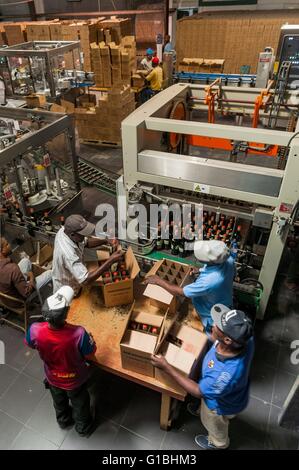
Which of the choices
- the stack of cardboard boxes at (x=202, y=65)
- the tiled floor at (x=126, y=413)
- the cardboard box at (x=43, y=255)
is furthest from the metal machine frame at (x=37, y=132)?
the stack of cardboard boxes at (x=202, y=65)

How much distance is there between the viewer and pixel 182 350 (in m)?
2.57

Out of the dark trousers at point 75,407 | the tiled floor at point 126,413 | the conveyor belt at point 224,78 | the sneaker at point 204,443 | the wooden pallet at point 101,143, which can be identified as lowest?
the tiled floor at point 126,413

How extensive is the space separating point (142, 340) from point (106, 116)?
21.7 feet

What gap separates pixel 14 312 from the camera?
403 cm

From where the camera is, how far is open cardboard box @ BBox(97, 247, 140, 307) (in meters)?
2.97

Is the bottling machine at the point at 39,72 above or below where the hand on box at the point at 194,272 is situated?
above

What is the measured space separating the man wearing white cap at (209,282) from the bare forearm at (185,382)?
1.89ft

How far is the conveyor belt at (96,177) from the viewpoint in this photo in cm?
568

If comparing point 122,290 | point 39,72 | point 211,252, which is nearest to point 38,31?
point 39,72

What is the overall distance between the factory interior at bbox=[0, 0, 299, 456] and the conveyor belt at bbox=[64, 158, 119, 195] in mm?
477

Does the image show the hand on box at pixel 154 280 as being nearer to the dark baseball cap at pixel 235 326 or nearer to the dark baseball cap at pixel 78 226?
the dark baseball cap at pixel 78 226

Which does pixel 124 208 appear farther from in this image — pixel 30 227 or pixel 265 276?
pixel 265 276

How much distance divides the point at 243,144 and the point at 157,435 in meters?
3.01
